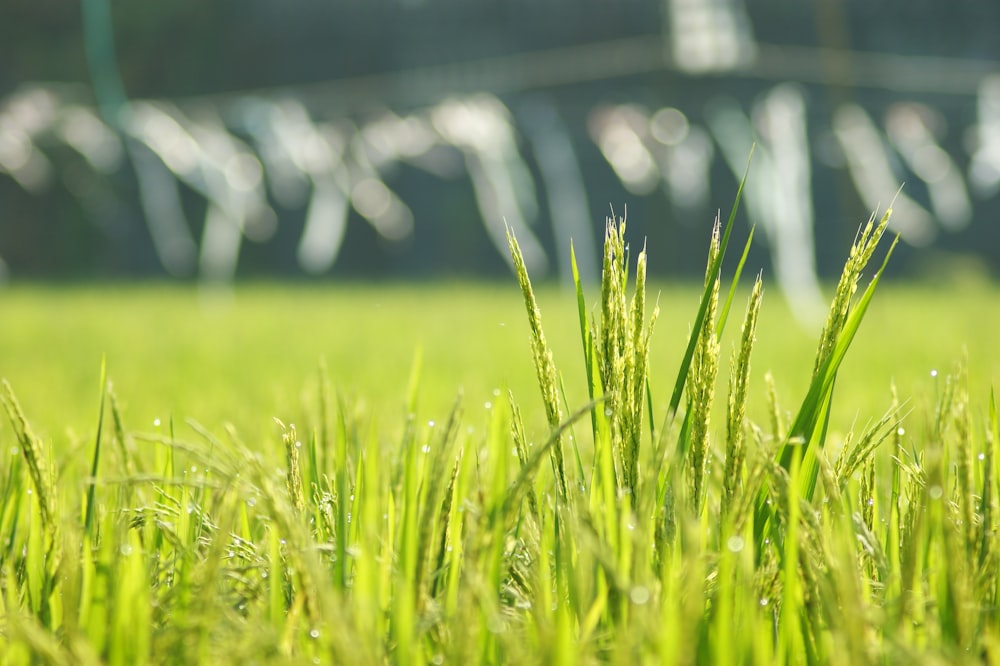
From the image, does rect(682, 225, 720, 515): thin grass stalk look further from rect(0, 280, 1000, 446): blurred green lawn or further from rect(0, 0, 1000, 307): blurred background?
rect(0, 0, 1000, 307): blurred background

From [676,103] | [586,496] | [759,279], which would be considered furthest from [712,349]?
[676,103]

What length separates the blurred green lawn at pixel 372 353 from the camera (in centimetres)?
203

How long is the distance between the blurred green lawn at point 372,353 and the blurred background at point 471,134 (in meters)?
1.40

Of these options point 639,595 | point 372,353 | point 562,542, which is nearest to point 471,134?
point 372,353

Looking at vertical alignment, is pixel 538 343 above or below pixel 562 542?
above

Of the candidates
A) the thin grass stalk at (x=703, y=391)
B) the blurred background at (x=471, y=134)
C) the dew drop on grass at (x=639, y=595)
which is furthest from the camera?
the blurred background at (x=471, y=134)

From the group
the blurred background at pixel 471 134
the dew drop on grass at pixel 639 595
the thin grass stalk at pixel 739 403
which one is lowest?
the dew drop on grass at pixel 639 595

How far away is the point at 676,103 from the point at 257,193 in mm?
4405

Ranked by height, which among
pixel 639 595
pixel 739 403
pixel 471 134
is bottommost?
pixel 639 595

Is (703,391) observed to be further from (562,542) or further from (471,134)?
(471,134)

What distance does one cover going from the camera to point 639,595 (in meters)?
0.52

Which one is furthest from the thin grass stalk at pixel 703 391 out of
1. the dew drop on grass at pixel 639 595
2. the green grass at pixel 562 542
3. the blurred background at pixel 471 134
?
the blurred background at pixel 471 134

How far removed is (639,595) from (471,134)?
7.81 metres

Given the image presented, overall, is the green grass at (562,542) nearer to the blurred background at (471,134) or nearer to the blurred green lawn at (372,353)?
the blurred green lawn at (372,353)
